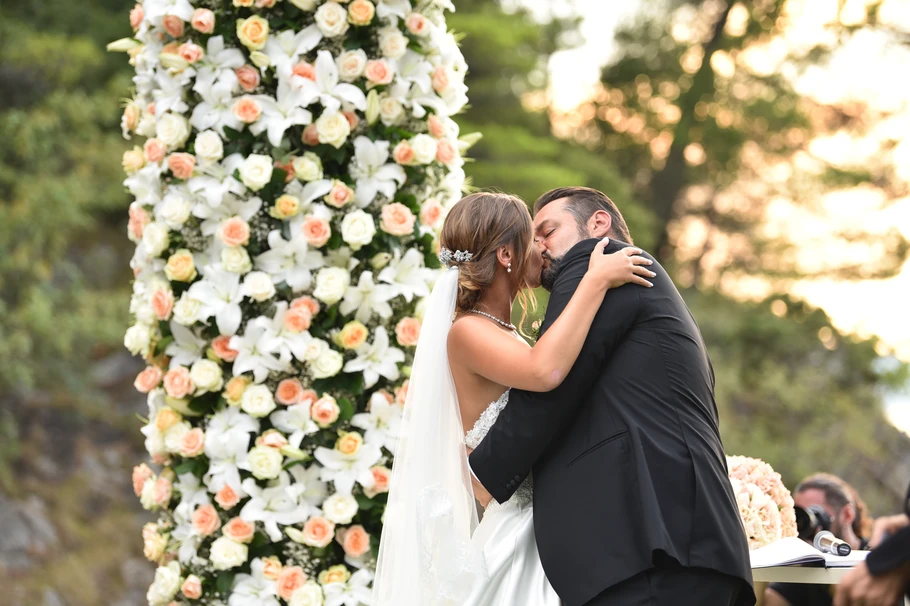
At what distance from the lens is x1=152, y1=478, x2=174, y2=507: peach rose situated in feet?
12.2

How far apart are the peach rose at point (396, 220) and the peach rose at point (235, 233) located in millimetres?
523

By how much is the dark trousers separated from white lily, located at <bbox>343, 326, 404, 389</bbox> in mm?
1278

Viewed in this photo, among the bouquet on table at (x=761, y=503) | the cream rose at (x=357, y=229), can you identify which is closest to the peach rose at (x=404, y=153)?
the cream rose at (x=357, y=229)

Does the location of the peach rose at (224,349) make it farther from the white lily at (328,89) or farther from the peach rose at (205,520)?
the white lily at (328,89)

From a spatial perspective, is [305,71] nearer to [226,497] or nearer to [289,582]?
[226,497]

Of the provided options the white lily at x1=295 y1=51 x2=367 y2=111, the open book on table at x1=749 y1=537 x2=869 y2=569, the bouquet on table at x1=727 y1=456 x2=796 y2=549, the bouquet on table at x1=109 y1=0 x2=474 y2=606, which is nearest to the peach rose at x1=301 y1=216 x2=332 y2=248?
the bouquet on table at x1=109 y1=0 x2=474 y2=606

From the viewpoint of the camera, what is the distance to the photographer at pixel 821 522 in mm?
4586

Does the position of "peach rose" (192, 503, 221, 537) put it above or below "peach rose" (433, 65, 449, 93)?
below

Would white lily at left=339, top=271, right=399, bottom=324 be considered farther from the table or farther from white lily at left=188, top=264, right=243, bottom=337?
the table

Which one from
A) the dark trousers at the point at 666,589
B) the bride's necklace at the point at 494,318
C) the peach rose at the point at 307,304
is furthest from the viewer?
the peach rose at the point at 307,304

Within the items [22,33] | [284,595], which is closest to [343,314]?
[284,595]

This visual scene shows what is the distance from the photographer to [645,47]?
17875mm

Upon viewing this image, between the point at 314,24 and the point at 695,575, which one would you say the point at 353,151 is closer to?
the point at 314,24

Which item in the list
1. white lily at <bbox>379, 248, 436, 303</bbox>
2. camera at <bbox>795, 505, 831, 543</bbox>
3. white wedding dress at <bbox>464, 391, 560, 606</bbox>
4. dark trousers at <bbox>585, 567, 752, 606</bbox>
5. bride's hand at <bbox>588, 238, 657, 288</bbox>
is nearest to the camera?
dark trousers at <bbox>585, 567, 752, 606</bbox>
